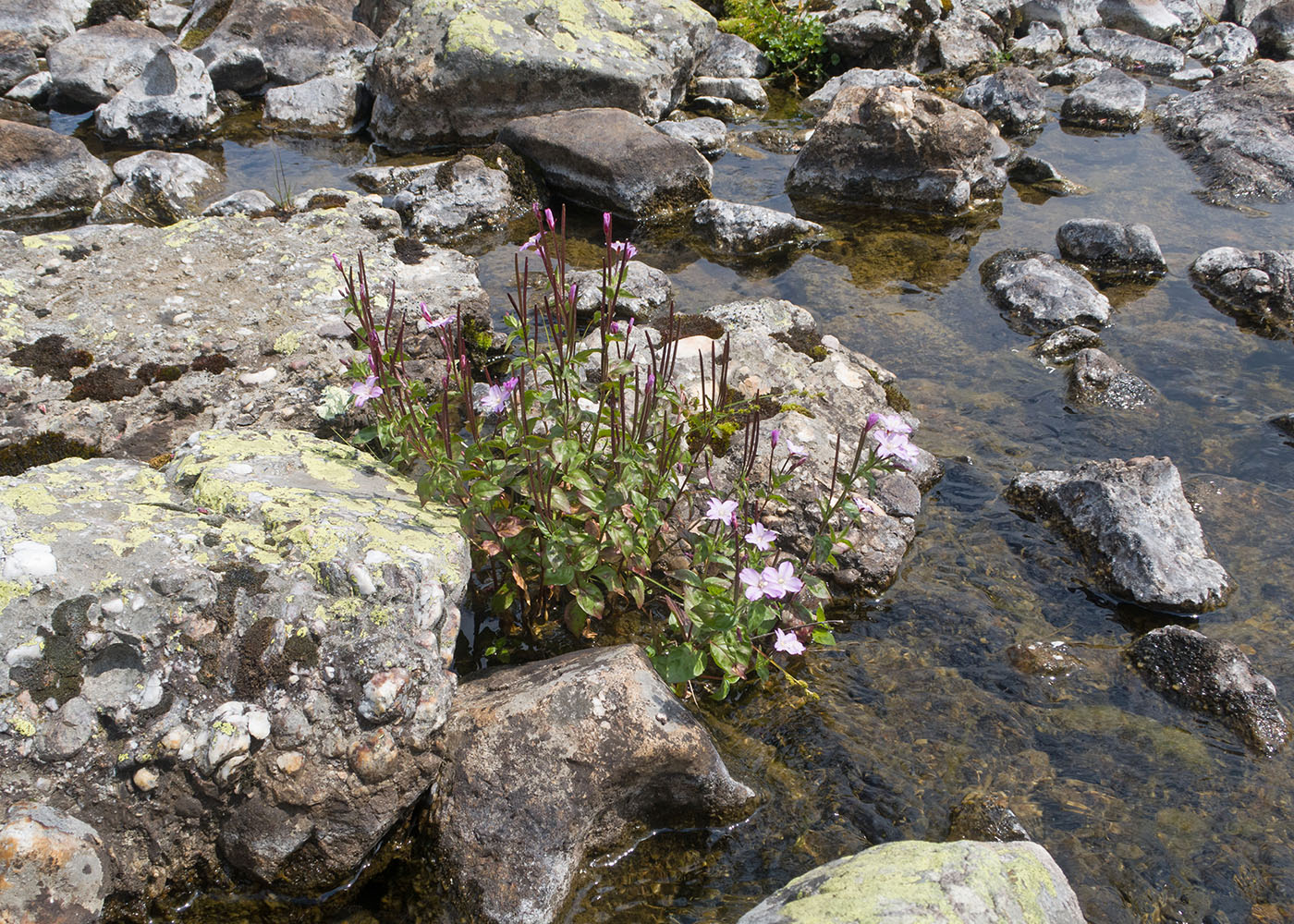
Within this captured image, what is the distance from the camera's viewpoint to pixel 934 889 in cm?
295

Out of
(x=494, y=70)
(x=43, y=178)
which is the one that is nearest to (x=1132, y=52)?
(x=494, y=70)

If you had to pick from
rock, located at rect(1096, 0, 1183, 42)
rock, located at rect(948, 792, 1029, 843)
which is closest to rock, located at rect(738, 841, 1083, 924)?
rock, located at rect(948, 792, 1029, 843)

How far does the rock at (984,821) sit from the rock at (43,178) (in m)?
11.2

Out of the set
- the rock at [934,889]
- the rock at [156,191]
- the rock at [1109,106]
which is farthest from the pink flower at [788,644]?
the rock at [1109,106]

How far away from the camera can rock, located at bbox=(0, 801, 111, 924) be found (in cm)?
297

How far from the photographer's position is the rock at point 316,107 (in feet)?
42.4

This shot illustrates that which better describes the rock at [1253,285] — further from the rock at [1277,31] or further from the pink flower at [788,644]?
the rock at [1277,31]

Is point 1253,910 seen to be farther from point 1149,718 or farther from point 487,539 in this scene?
point 487,539

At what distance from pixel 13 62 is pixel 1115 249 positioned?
16615 mm

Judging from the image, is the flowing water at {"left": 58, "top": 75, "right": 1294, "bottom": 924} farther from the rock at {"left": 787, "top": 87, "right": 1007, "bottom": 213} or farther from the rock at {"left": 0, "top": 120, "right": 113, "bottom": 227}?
the rock at {"left": 0, "top": 120, "right": 113, "bottom": 227}

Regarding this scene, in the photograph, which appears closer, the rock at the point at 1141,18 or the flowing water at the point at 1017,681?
the flowing water at the point at 1017,681

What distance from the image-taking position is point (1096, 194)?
1109 centimetres

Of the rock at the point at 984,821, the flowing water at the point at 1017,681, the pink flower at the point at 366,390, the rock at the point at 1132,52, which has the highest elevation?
the pink flower at the point at 366,390

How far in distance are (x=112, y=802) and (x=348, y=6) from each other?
1723 cm
